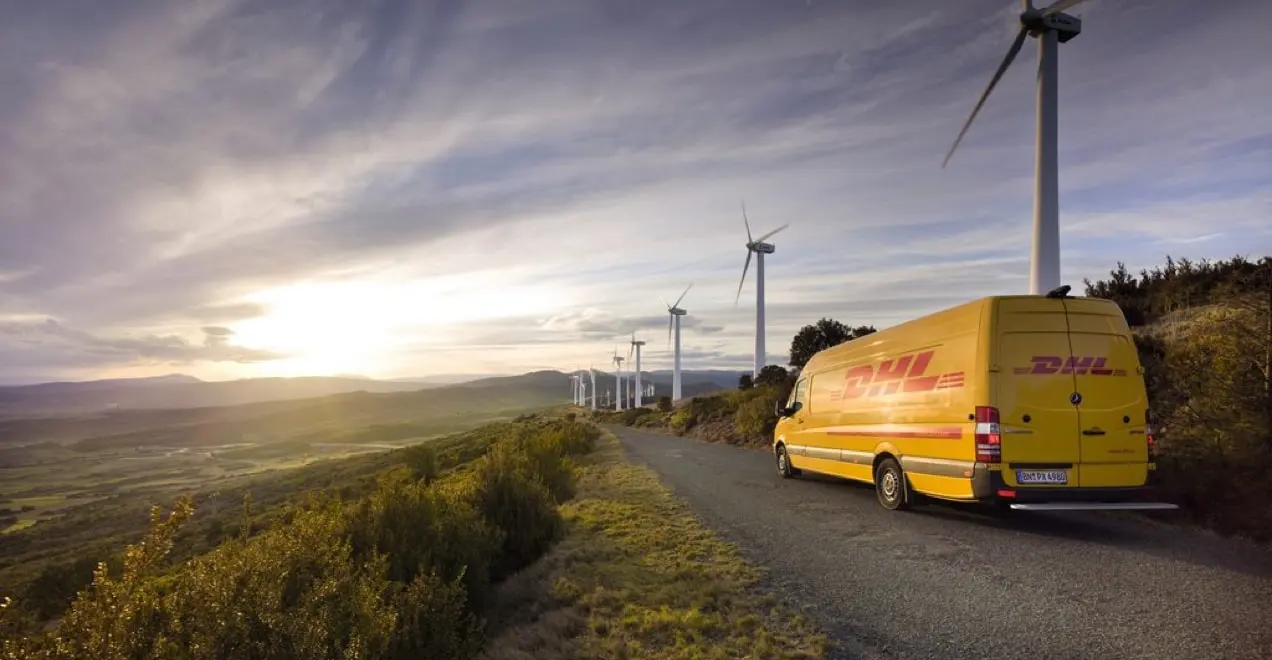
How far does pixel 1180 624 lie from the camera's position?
487 centimetres

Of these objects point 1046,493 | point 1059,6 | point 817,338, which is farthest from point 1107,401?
point 817,338

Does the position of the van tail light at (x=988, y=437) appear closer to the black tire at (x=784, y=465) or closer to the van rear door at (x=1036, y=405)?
the van rear door at (x=1036, y=405)

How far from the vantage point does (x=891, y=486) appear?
33.6 feet

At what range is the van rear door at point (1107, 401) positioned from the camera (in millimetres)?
7852

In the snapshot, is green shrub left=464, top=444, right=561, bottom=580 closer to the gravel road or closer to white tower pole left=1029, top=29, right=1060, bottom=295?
the gravel road

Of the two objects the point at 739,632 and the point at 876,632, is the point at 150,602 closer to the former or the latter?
the point at 739,632

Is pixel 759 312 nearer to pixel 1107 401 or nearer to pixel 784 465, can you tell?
pixel 784 465

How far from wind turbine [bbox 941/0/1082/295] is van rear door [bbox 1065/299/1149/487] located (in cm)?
972

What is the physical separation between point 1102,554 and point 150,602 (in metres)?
8.97

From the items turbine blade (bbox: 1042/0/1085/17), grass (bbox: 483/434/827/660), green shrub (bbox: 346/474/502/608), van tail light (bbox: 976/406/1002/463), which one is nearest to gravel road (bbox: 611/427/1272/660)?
grass (bbox: 483/434/827/660)

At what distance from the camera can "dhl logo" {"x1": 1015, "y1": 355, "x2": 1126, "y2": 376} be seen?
7.97m

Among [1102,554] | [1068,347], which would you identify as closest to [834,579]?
[1102,554]

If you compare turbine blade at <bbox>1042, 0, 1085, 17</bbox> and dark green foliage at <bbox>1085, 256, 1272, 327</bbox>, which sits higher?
turbine blade at <bbox>1042, 0, 1085, 17</bbox>

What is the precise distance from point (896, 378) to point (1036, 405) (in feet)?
8.20
